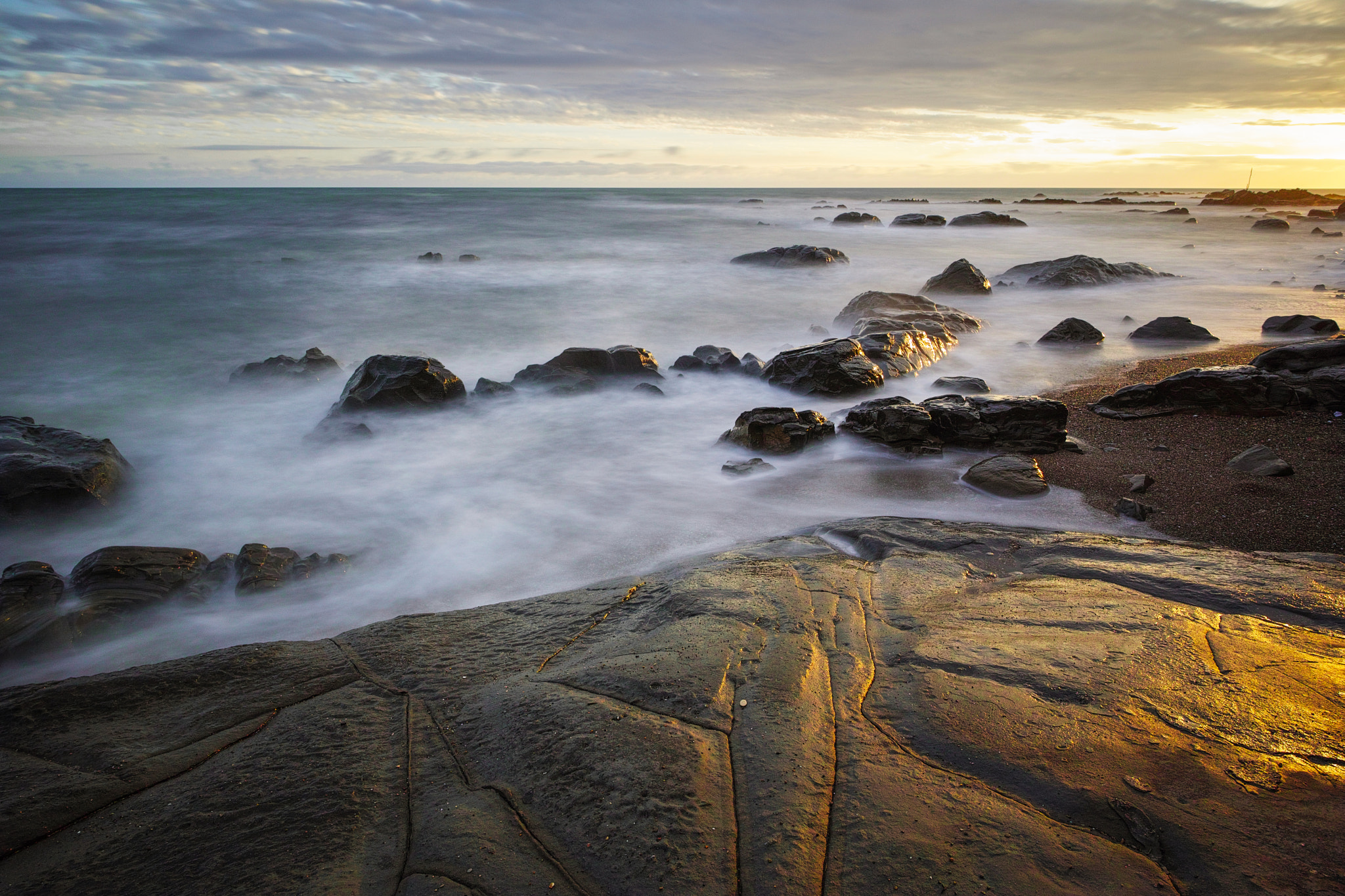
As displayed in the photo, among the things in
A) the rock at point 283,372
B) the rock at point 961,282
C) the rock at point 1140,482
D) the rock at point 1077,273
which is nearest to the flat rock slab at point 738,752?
the rock at point 1140,482

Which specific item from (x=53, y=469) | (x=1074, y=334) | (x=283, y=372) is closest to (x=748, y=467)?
(x=53, y=469)

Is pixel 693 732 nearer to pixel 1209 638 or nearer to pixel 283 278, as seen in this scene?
pixel 1209 638

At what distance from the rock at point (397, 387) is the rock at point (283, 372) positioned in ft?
5.47

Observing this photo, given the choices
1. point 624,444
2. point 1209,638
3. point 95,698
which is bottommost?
point 624,444

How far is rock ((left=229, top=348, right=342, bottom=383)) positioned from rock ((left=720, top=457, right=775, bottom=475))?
6695 mm

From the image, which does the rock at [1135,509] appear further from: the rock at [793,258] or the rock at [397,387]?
the rock at [793,258]

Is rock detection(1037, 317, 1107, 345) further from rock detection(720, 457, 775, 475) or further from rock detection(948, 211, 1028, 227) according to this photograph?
rock detection(948, 211, 1028, 227)

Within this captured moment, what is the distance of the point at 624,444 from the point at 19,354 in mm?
10821

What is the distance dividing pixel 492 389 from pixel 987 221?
3508cm

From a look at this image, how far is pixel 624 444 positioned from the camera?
7.36 m

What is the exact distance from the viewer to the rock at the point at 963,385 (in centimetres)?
807

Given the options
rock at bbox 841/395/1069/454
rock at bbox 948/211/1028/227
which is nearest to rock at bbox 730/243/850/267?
rock at bbox 841/395/1069/454

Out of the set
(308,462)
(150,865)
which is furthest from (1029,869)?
(308,462)

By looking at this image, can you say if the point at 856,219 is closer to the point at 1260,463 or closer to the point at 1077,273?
the point at 1077,273
